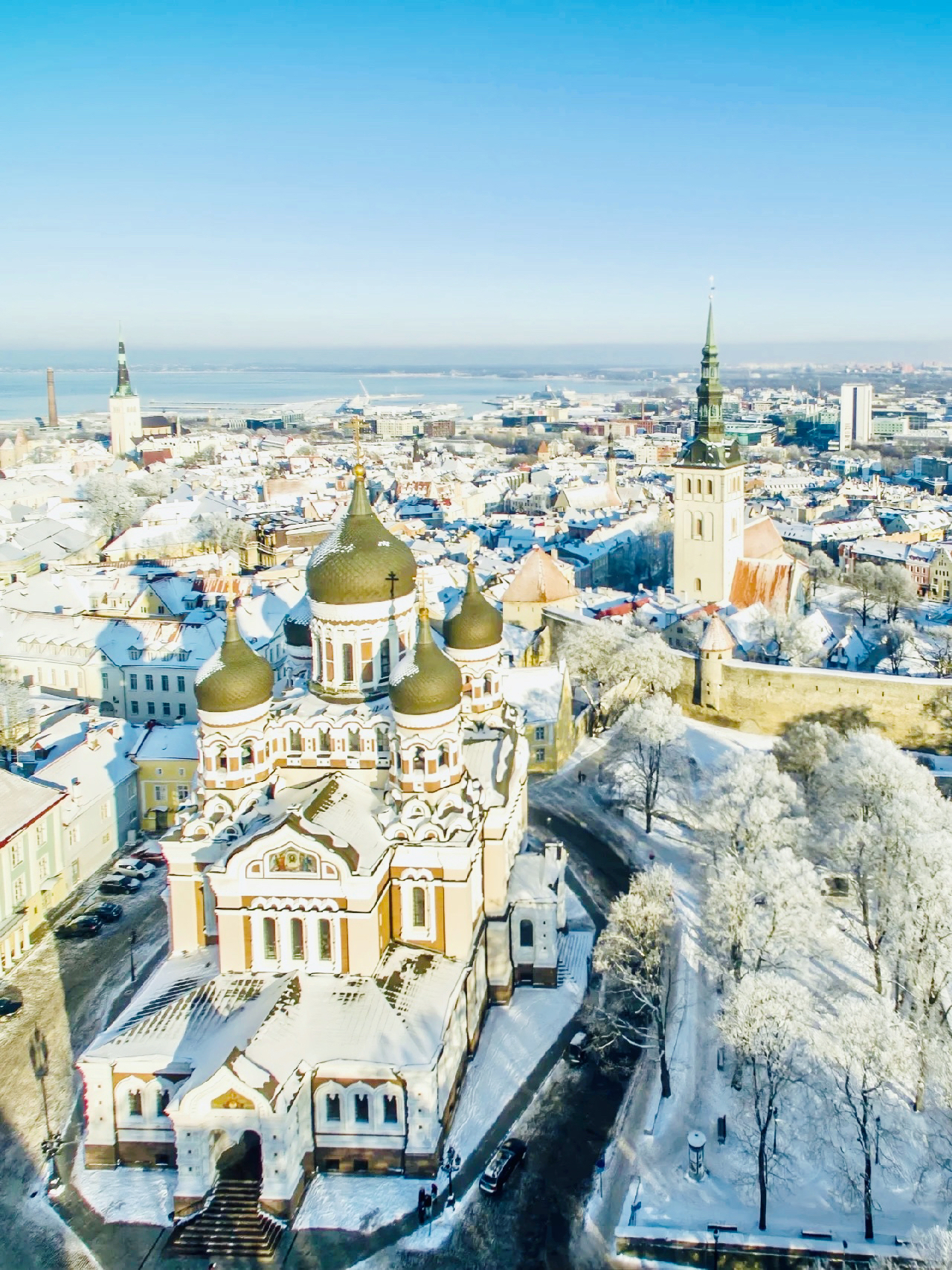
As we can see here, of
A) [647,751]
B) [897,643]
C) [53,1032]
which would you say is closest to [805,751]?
[647,751]

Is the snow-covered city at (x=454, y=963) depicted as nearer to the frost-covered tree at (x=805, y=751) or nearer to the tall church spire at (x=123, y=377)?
the frost-covered tree at (x=805, y=751)

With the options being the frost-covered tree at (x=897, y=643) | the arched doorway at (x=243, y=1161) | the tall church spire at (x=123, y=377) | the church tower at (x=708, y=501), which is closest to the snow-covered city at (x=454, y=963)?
the arched doorway at (x=243, y=1161)

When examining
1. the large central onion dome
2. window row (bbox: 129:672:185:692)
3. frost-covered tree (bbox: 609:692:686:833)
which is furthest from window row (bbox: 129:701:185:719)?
the large central onion dome

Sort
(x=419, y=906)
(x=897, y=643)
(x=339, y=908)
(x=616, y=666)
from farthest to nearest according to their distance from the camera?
1. (x=897, y=643)
2. (x=616, y=666)
3. (x=419, y=906)
4. (x=339, y=908)

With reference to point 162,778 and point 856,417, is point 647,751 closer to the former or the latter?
point 162,778

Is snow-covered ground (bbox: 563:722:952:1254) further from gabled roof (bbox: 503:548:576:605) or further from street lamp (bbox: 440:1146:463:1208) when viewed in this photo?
gabled roof (bbox: 503:548:576:605)
